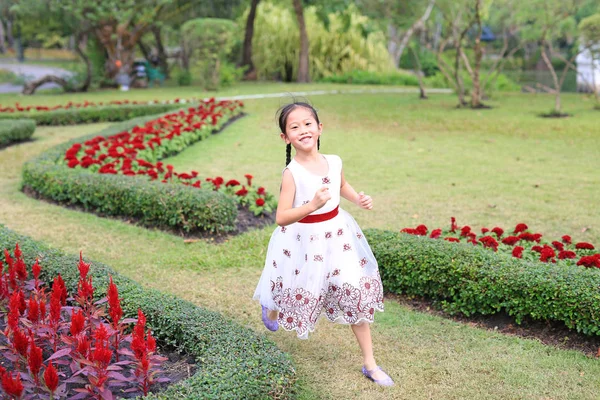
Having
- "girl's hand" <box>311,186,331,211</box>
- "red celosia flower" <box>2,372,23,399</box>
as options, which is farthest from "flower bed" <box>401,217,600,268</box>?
"red celosia flower" <box>2,372,23,399</box>

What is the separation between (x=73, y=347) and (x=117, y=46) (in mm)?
20494

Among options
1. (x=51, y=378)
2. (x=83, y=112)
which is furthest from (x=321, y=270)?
(x=83, y=112)

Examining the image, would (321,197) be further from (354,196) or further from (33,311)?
(33,311)

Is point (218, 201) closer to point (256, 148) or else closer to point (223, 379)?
point (223, 379)

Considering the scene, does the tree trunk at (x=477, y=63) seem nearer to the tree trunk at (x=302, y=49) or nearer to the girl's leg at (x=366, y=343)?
the tree trunk at (x=302, y=49)

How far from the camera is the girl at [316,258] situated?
3.18 meters

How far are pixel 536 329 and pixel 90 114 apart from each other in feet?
39.8

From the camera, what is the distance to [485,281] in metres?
3.85

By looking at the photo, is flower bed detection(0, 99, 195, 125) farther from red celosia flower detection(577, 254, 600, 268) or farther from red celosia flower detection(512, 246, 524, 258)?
red celosia flower detection(577, 254, 600, 268)

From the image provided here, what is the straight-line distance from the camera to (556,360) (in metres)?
3.41

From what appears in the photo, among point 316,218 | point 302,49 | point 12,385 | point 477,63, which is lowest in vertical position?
point 12,385

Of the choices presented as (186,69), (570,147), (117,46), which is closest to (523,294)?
(570,147)

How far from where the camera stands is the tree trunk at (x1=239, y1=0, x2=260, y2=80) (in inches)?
940

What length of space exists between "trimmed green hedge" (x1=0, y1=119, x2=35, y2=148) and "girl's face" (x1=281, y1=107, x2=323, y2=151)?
8840 millimetres
